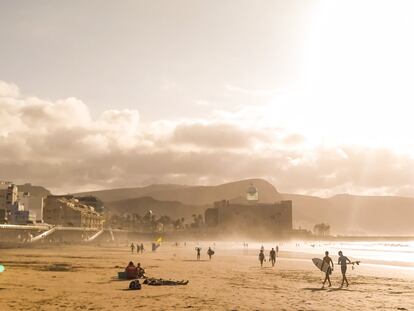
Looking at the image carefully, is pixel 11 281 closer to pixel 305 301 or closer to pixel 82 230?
pixel 305 301

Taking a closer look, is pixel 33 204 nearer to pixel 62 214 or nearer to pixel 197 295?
pixel 62 214

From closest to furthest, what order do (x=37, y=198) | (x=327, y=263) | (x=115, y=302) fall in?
1. (x=115, y=302)
2. (x=327, y=263)
3. (x=37, y=198)

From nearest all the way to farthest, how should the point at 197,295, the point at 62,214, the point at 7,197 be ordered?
the point at 197,295, the point at 7,197, the point at 62,214

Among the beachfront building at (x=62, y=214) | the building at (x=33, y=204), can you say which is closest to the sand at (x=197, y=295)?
the building at (x=33, y=204)

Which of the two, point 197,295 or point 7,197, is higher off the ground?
point 7,197

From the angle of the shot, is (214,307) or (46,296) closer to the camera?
(214,307)

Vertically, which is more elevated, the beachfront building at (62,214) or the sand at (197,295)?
the beachfront building at (62,214)

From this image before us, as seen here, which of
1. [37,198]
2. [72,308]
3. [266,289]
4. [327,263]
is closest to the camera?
[72,308]

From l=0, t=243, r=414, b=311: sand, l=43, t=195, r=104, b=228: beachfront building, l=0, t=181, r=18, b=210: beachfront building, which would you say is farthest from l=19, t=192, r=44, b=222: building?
l=0, t=243, r=414, b=311: sand

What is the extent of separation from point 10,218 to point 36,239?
44254mm

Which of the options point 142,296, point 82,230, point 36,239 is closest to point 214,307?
point 142,296

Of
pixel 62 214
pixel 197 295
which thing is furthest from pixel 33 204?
pixel 197 295

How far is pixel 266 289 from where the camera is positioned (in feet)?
79.7

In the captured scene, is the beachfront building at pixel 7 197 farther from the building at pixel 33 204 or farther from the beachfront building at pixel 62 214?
the beachfront building at pixel 62 214
